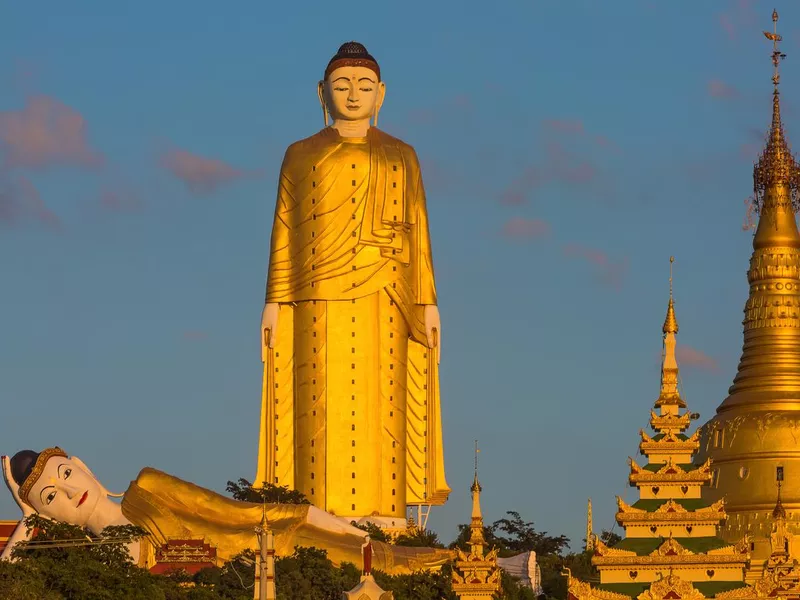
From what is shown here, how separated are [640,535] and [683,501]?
923mm

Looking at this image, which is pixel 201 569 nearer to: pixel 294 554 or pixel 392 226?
pixel 294 554

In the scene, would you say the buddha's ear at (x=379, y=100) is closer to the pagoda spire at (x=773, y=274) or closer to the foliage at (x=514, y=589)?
the pagoda spire at (x=773, y=274)

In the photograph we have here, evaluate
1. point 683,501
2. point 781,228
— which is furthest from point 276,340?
point 683,501

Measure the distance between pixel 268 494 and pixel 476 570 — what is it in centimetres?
2355

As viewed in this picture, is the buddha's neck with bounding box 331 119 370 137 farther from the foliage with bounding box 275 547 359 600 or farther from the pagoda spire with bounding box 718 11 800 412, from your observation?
the foliage with bounding box 275 547 359 600

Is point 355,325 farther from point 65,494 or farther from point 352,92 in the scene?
point 65,494

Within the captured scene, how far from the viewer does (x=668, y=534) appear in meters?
48.0

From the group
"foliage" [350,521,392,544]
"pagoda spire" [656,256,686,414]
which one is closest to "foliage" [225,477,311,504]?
"foliage" [350,521,392,544]

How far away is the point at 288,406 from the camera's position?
77500 mm

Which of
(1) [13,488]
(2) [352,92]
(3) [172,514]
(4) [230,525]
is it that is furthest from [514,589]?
(2) [352,92]

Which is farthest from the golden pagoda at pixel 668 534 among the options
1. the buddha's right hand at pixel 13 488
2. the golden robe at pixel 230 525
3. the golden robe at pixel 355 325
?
the golden robe at pixel 355 325

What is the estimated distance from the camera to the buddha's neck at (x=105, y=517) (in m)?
63.7

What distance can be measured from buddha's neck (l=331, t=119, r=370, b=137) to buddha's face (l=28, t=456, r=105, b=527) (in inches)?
641

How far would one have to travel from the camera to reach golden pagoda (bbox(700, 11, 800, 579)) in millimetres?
69438
